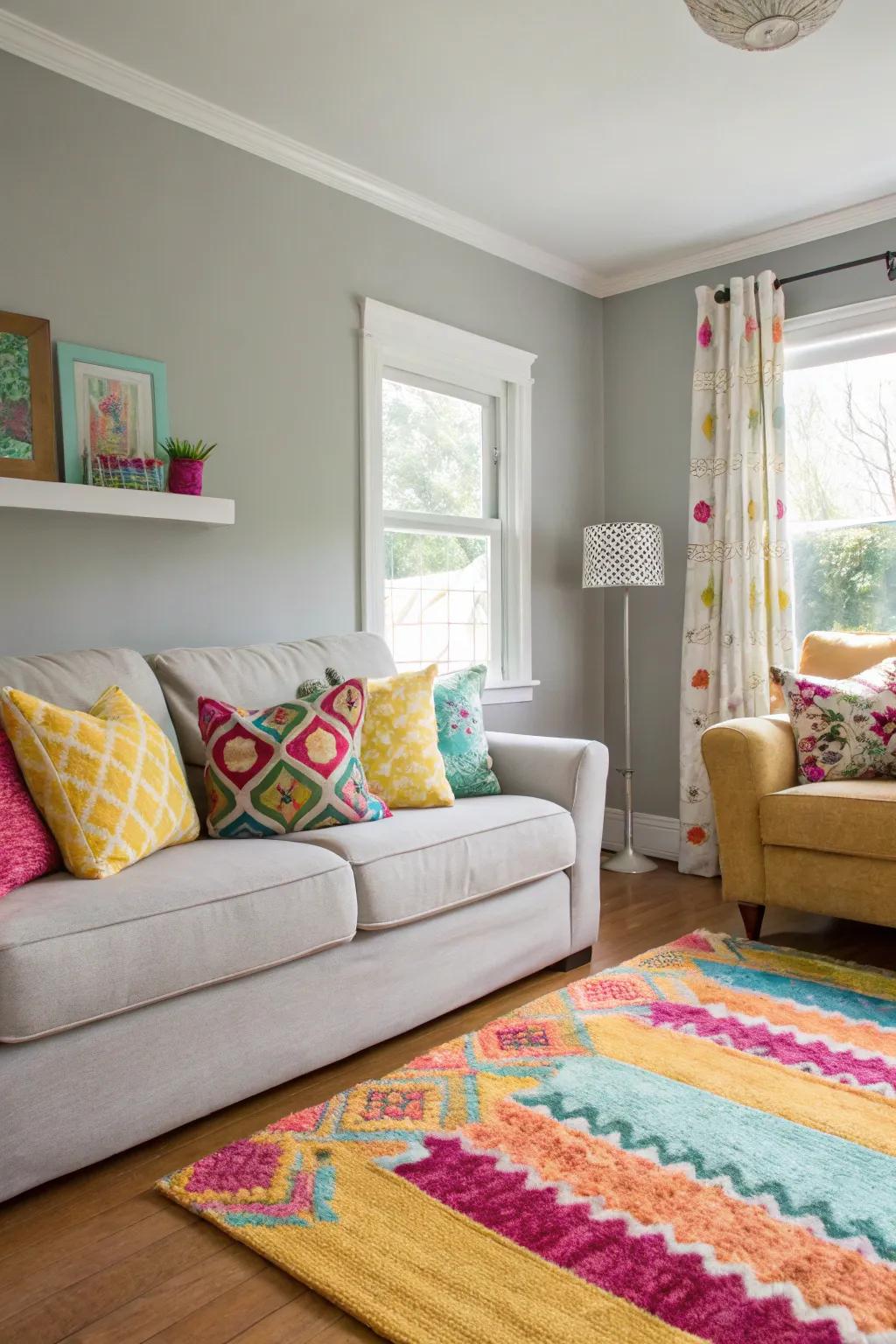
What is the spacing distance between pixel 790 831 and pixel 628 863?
1275 mm

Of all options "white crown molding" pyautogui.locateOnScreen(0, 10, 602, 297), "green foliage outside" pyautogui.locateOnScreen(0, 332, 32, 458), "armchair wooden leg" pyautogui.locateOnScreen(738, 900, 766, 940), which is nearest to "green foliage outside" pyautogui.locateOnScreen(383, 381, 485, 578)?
"white crown molding" pyautogui.locateOnScreen(0, 10, 602, 297)

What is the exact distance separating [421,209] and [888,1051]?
3120 millimetres

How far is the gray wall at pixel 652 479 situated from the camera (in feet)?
14.3

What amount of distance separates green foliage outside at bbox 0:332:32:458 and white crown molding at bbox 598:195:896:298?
111 inches

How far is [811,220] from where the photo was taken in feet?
12.8

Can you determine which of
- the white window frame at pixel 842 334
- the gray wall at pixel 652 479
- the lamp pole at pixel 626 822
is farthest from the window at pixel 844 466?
the lamp pole at pixel 626 822

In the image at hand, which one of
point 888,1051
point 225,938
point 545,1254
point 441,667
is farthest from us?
point 441,667

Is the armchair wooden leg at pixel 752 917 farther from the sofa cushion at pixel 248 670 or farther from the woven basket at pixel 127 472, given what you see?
Result: the woven basket at pixel 127 472

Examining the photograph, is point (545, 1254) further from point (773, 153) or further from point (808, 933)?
point (773, 153)

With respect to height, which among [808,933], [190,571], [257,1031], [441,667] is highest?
[190,571]

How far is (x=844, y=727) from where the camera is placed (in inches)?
123

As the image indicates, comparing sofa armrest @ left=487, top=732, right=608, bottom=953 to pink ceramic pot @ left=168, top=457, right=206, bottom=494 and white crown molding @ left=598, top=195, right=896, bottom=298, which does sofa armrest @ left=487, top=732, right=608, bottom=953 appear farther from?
white crown molding @ left=598, top=195, right=896, bottom=298

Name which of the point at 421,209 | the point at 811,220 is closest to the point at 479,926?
the point at 421,209

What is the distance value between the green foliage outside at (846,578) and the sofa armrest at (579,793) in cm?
154
